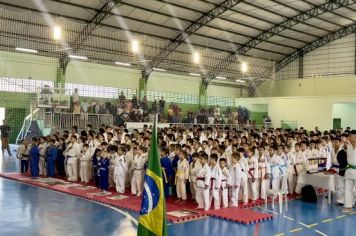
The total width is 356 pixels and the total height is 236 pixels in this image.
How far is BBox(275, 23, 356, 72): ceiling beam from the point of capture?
32.5m

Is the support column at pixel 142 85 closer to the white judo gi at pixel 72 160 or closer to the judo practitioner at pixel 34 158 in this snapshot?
the judo practitioner at pixel 34 158

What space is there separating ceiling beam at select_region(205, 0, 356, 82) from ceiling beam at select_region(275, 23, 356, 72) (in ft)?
17.8

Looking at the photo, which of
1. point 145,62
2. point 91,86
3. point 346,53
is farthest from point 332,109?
point 91,86

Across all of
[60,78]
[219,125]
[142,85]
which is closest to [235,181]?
[219,125]


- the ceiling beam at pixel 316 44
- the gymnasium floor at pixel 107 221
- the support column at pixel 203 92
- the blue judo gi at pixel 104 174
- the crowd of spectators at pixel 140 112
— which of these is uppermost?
the ceiling beam at pixel 316 44

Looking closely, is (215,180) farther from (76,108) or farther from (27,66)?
(27,66)

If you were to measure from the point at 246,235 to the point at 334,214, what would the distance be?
3369 millimetres

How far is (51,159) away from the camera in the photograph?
14.5 m

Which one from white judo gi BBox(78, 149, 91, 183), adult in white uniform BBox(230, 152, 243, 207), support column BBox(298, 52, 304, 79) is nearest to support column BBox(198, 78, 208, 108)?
support column BBox(298, 52, 304, 79)

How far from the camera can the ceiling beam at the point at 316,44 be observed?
3255cm

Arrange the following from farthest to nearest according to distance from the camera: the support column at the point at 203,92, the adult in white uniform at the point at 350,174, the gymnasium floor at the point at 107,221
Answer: the support column at the point at 203,92, the adult in white uniform at the point at 350,174, the gymnasium floor at the point at 107,221

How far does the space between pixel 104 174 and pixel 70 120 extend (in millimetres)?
8540

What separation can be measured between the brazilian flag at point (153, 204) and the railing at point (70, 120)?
17022 mm

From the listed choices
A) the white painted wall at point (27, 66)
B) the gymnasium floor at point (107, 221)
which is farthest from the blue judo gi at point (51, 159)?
the white painted wall at point (27, 66)
